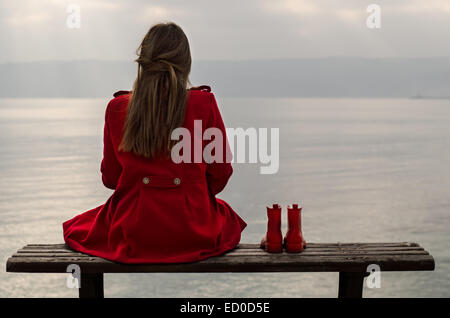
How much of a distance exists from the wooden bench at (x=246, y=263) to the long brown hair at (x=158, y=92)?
1.99 feet

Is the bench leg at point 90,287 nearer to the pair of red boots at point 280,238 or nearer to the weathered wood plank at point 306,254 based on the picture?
the weathered wood plank at point 306,254

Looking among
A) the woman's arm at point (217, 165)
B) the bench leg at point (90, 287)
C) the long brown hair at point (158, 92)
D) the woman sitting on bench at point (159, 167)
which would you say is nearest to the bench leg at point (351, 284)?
the woman sitting on bench at point (159, 167)

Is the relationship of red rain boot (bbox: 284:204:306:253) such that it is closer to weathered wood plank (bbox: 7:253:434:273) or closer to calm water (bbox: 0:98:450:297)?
weathered wood plank (bbox: 7:253:434:273)

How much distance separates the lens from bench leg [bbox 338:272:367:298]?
3.37 meters

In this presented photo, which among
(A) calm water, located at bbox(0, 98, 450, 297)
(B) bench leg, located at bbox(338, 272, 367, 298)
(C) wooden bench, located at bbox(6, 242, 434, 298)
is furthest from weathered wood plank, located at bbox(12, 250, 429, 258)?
(A) calm water, located at bbox(0, 98, 450, 297)

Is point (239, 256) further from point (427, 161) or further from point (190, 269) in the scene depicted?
point (427, 161)

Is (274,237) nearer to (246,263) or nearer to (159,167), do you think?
(246,263)

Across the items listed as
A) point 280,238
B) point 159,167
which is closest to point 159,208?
point 159,167

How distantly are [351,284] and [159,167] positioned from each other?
1237 millimetres

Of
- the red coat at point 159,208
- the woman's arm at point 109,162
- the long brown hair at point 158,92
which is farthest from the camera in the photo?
the woman's arm at point 109,162

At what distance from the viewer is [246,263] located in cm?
313

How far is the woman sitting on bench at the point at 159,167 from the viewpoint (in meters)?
3.12
